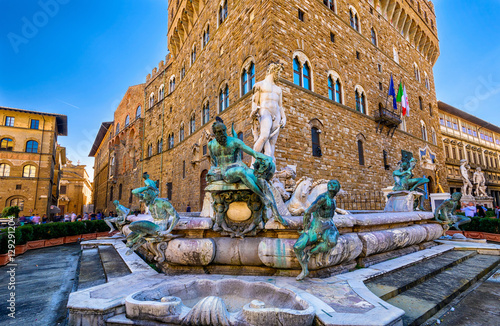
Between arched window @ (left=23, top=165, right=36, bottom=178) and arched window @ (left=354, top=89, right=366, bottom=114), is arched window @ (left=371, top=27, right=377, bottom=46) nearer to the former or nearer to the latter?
arched window @ (left=354, top=89, right=366, bottom=114)

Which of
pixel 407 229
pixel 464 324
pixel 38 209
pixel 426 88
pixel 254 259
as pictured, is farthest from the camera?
pixel 38 209

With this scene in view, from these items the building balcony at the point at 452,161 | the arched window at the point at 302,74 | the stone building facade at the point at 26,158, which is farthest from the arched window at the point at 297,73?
the stone building facade at the point at 26,158

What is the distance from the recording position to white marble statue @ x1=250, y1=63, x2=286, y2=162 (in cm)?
593

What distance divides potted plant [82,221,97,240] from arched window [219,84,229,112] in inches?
315

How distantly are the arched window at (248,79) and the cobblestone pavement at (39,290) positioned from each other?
29.8ft

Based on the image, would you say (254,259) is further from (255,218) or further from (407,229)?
(407,229)

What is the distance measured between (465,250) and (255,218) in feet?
16.0

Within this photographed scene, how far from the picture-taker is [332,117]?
1259 centimetres

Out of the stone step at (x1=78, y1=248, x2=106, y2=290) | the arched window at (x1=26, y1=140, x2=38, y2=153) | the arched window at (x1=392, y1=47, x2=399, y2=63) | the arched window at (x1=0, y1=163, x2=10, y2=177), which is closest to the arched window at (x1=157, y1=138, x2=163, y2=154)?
the arched window at (x1=26, y1=140, x2=38, y2=153)

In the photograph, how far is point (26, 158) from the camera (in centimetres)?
2506

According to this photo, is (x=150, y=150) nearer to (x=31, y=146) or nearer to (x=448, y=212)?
(x=31, y=146)

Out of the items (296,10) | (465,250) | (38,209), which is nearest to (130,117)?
(38,209)

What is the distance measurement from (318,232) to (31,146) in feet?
105

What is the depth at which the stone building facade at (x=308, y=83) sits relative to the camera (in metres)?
11.2
